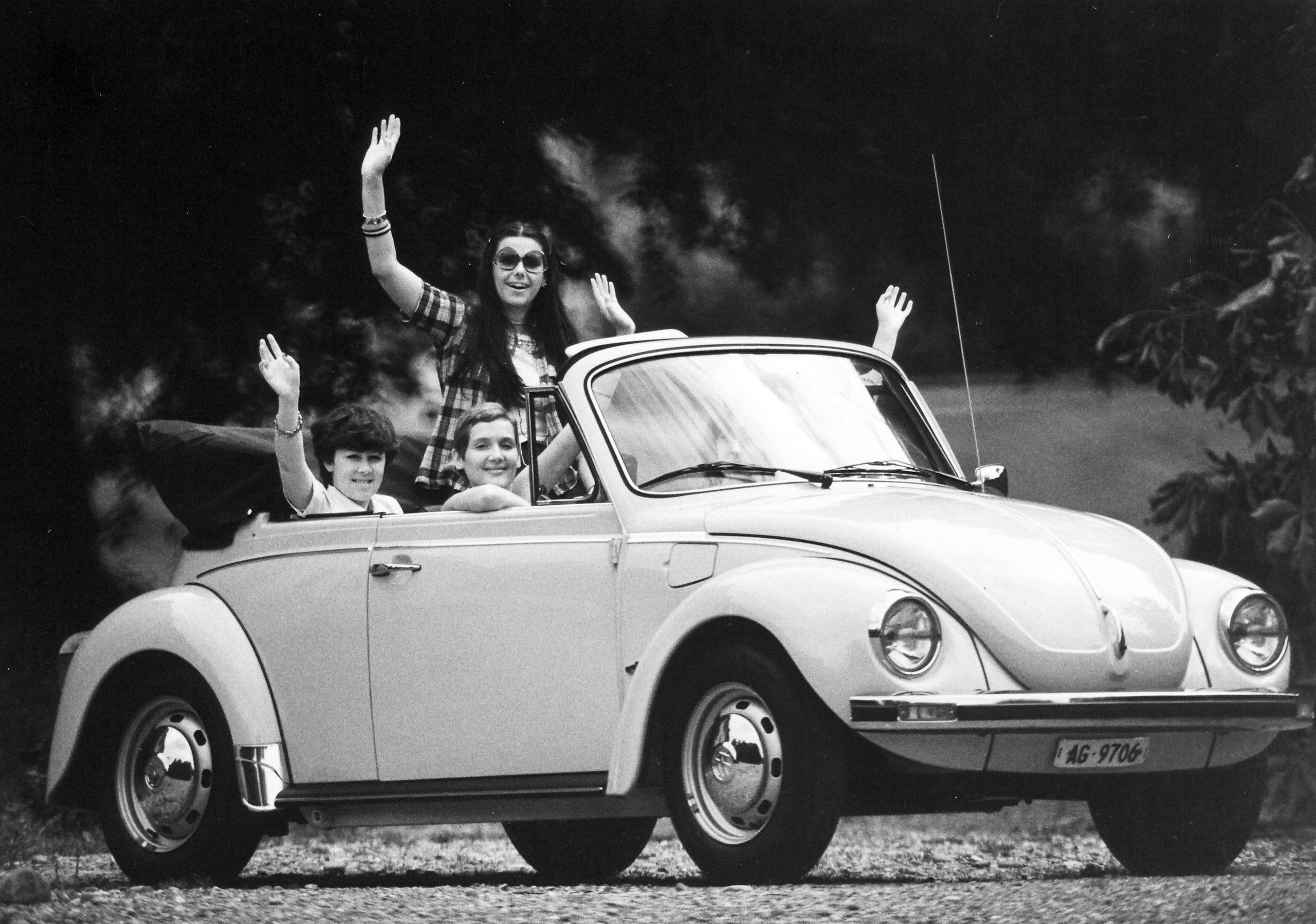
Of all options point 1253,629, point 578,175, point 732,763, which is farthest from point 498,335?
point 1253,629

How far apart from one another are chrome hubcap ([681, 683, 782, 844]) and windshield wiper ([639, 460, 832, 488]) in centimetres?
86

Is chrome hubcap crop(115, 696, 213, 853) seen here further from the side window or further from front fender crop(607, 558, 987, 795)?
front fender crop(607, 558, 987, 795)

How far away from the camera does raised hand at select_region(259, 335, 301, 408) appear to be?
7.41 m

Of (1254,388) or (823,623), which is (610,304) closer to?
(1254,388)

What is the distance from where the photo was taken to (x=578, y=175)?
9.48 metres

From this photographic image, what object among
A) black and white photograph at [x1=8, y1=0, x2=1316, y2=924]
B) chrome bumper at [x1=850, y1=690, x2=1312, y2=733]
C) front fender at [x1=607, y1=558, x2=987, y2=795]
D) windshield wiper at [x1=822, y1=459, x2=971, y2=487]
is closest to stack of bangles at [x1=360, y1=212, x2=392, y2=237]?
black and white photograph at [x1=8, y1=0, x2=1316, y2=924]

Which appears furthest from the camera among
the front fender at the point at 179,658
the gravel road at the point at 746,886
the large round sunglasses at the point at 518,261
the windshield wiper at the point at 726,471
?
the large round sunglasses at the point at 518,261

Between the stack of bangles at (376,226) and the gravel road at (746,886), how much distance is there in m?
2.44

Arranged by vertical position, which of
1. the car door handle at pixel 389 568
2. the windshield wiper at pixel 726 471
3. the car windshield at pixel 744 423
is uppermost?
the car windshield at pixel 744 423

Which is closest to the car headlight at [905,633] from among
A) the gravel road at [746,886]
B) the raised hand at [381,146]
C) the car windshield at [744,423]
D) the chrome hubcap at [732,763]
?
the chrome hubcap at [732,763]

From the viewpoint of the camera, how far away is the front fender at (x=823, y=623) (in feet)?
18.3

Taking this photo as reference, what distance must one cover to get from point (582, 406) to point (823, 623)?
1367mm

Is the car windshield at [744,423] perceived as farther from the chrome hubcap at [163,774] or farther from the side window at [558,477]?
the chrome hubcap at [163,774]

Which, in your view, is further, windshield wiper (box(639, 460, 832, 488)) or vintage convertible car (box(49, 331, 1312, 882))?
windshield wiper (box(639, 460, 832, 488))
